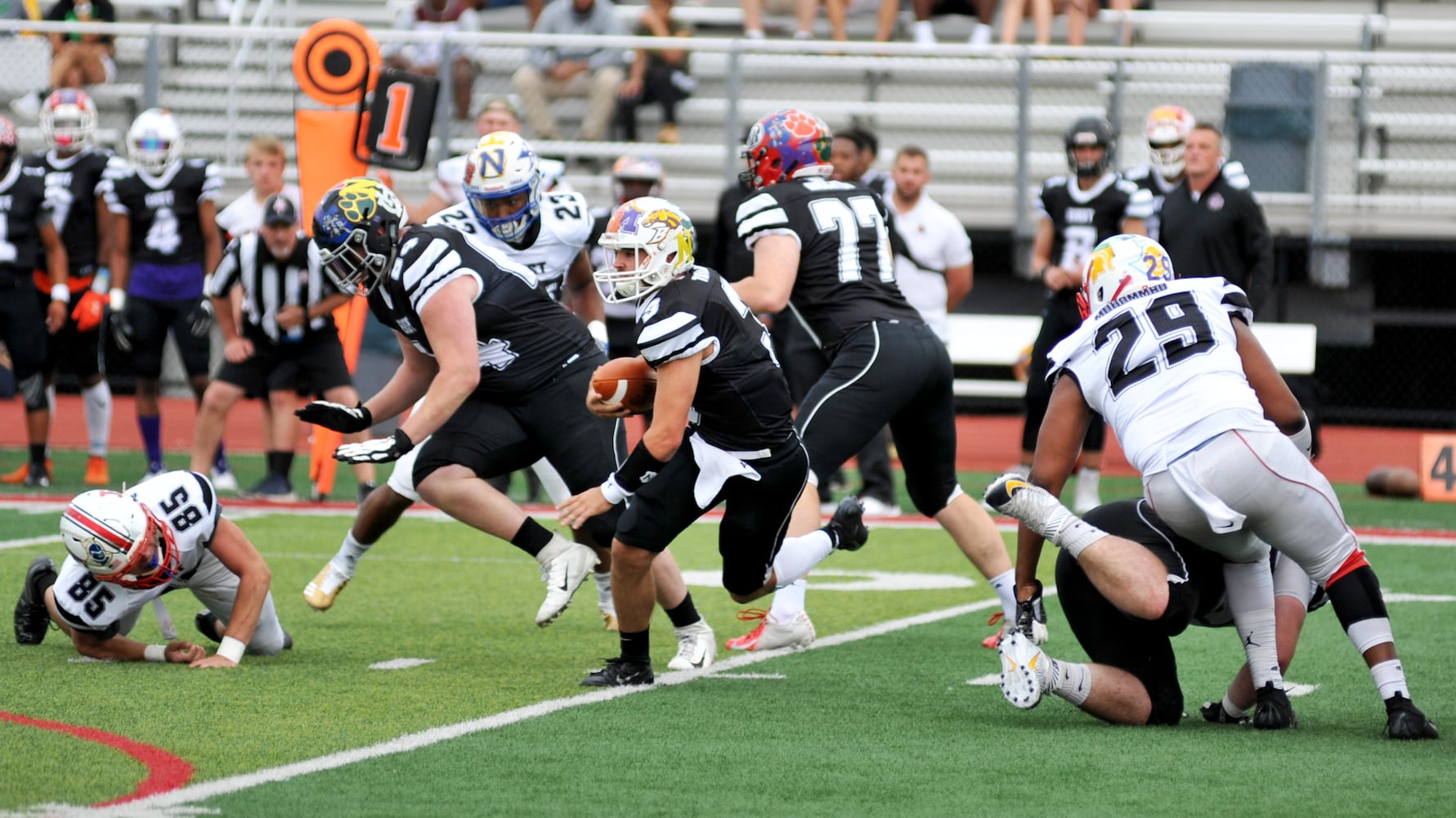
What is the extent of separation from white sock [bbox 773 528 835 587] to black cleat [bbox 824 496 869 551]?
2cm

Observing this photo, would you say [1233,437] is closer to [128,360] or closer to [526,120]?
[526,120]

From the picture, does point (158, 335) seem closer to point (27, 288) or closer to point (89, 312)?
point (89, 312)

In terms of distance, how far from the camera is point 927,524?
10102 millimetres

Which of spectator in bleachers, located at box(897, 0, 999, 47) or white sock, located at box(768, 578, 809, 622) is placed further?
spectator in bleachers, located at box(897, 0, 999, 47)

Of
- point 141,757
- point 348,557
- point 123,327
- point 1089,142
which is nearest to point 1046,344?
point 1089,142

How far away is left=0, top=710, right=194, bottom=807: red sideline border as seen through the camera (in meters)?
4.24

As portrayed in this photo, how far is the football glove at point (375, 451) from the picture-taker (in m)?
5.52

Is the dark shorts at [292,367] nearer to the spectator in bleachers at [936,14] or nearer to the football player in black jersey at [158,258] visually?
the football player in black jersey at [158,258]

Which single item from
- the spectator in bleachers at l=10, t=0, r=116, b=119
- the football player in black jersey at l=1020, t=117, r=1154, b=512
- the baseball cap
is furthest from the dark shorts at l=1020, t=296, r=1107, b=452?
the spectator in bleachers at l=10, t=0, r=116, b=119

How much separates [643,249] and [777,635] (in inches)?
66.8

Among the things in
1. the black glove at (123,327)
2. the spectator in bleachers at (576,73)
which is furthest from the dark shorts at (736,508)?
the spectator in bleachers at (576,73)

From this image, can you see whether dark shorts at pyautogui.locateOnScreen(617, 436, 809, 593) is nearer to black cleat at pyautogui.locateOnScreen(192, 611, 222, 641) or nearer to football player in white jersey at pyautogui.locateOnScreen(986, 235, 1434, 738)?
football player in white jersey at pyautogui.locateOnScreen(986, 235, 1434, 738)

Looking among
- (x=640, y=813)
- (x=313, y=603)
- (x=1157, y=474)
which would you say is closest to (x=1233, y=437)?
(x=1157, y=474)

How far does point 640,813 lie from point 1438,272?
39.0ft
